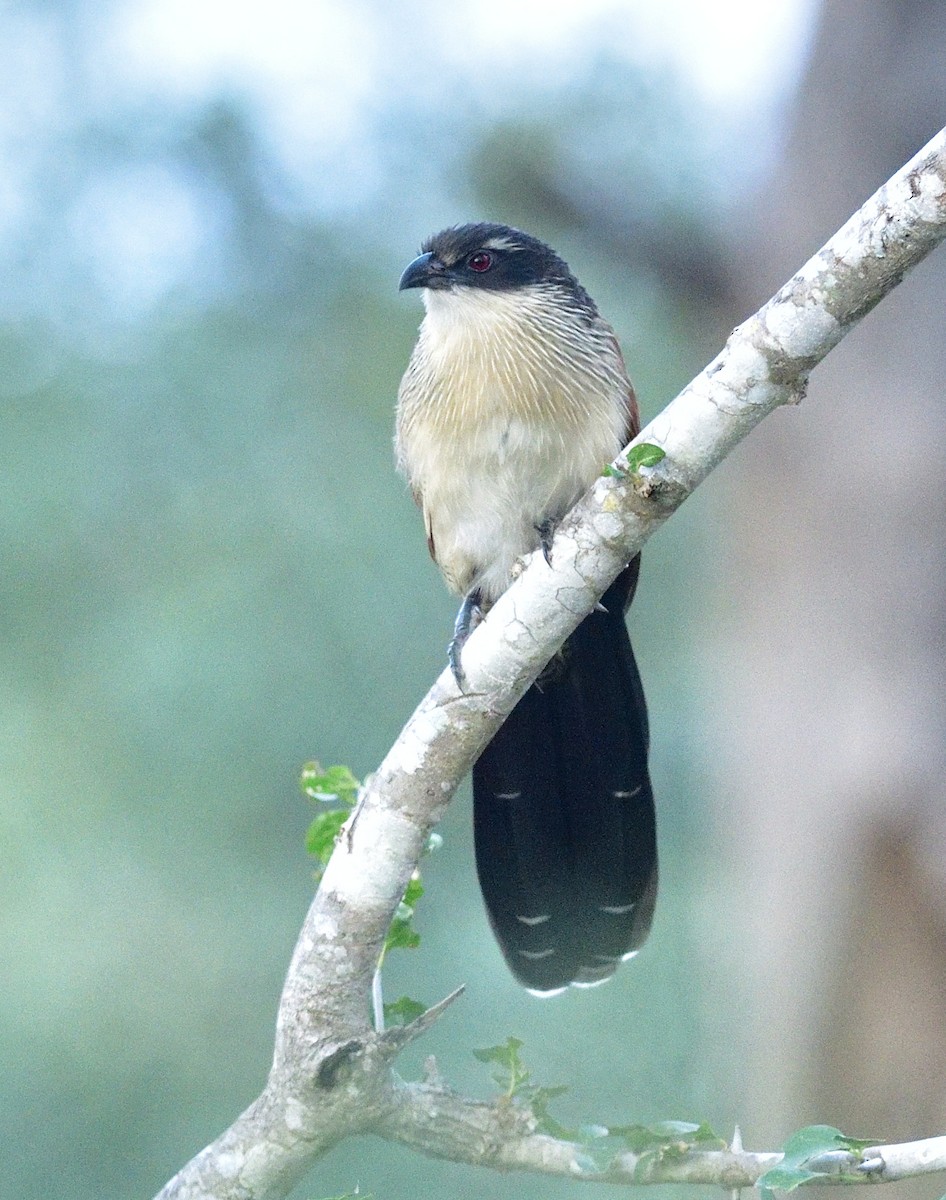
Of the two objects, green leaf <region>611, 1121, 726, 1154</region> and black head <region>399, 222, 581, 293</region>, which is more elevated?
black head <region>399, 222, 581, 293</region>

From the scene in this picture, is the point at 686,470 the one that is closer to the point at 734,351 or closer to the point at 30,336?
the point at 734,351

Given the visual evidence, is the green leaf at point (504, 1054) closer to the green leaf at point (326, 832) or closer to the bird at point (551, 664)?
the green leaf at point (326, 832)

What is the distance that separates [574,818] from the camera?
2830mm

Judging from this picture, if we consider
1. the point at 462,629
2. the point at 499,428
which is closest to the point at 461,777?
the point at 462,629

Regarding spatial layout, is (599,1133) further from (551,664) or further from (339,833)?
(551,664)

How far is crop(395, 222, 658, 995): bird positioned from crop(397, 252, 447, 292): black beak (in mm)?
116

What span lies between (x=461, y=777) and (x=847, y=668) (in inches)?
88.3

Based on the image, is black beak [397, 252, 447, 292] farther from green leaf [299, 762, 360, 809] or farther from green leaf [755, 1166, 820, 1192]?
green leaf [755, 1166, 820, 1192]

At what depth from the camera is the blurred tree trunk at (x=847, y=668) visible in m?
3.83

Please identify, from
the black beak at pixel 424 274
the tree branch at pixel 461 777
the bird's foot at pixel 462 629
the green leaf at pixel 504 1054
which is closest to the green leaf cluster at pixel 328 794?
the tree branch at pixel 461 777

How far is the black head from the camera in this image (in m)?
3.11

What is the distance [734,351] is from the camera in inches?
75.7

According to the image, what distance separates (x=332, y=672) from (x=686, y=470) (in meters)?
3.62

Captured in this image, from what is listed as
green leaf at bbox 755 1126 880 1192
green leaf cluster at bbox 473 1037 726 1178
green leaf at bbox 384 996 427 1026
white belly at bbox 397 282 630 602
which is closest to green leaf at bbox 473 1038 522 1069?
green leaf cluster at bbox 473 1037 726 1178
